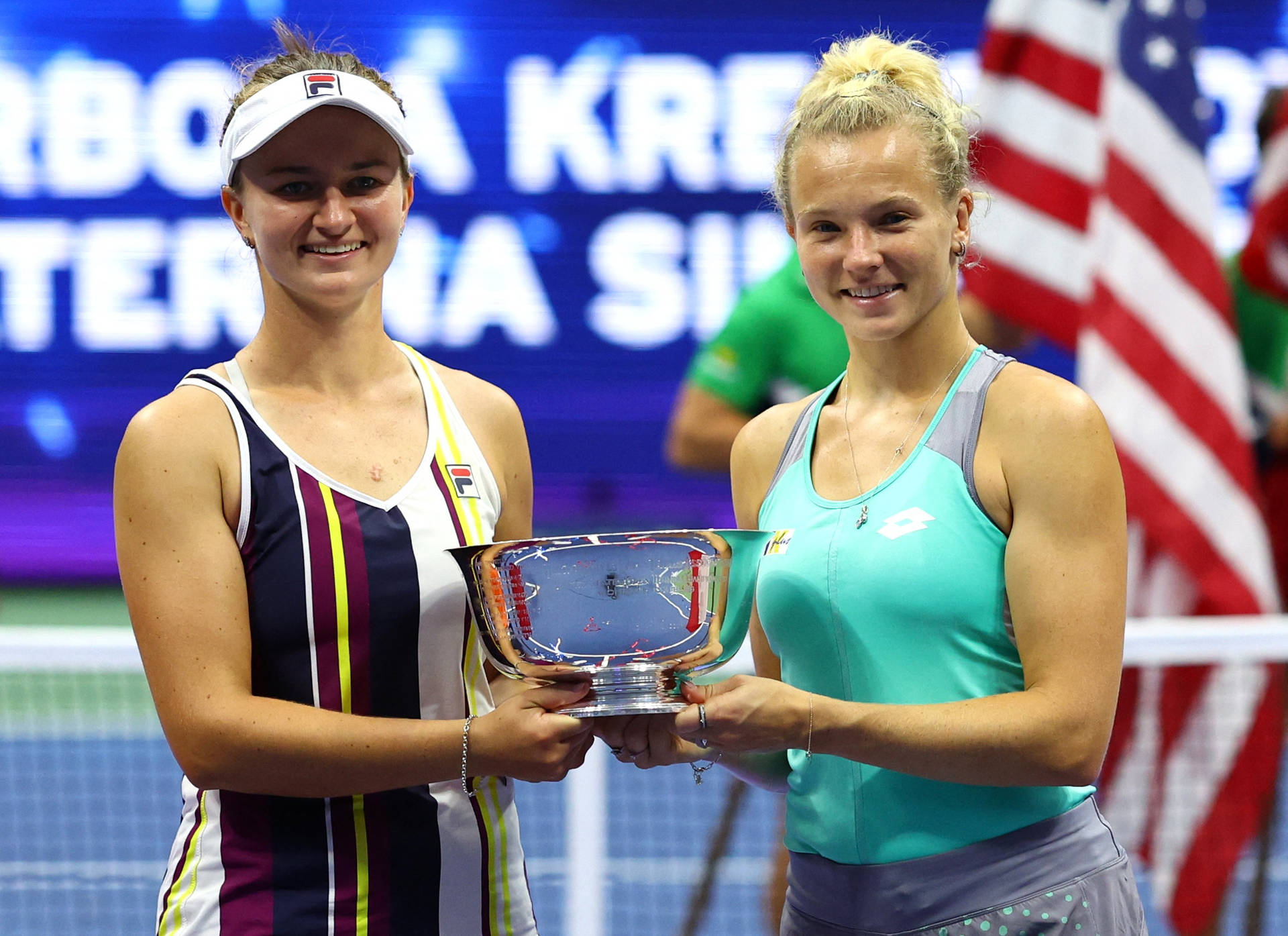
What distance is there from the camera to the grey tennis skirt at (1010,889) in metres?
1.73

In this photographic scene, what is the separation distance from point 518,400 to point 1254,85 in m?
3.78

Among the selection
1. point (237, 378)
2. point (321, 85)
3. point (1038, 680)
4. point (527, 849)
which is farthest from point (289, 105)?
point (527, 849)

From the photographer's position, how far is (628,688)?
5.73ft

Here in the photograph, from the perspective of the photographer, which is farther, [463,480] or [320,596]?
[463,480]

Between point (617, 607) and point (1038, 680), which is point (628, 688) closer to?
point (617, 607)

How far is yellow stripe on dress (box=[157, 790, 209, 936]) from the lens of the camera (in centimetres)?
178

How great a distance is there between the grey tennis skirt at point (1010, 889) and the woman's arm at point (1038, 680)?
0.11 metres

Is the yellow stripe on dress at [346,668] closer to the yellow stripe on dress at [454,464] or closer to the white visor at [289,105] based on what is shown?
the yellow stripe on dress at [454,464]

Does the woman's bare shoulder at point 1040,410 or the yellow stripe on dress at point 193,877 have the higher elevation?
the woman's bare shoulder at point 1040,410

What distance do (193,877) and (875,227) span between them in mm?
1128

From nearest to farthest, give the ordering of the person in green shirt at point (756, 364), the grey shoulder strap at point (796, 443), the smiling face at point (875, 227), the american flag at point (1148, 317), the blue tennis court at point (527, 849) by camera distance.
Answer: the smiling face at point (875, 227) → the grey shoulder strap at point (796, 443) → the american flag at point (1148, 317) → the person in green shirt at point (756, 364) → the blue tennis court at point (527, 849)

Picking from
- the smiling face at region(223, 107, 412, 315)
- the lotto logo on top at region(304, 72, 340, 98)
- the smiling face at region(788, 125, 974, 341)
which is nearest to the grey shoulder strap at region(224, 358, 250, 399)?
the smiling face at region(223, 107, 412, 315)

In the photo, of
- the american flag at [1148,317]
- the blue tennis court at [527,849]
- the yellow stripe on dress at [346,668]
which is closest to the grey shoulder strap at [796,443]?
the yellow stripe on dress at [346,668]

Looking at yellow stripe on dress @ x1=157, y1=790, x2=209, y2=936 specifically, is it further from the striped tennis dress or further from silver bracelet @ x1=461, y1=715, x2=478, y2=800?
silver bracelet @ x1=461, y1=715, x2=478, y2=800
